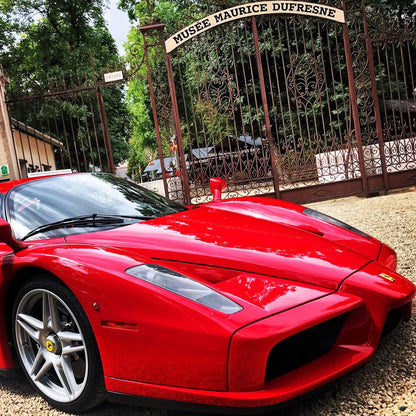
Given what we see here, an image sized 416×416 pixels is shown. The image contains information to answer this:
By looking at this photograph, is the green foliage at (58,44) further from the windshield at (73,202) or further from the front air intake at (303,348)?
the front air intake at (303,348)

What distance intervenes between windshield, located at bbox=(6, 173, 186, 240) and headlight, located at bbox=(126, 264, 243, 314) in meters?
0.73

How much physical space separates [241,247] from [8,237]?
1.16 metres

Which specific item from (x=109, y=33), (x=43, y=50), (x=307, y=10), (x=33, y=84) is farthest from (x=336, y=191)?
(x=109, y=33)

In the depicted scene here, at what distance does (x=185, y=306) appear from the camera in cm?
165

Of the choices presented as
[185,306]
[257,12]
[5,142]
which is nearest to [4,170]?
[5,142]

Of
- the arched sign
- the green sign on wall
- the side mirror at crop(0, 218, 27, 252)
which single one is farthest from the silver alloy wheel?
the green sign on wall

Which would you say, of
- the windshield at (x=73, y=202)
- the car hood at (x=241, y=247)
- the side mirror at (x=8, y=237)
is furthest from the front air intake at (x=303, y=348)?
the side mirror at (x=8, y=237)

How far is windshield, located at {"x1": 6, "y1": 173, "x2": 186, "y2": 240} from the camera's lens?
2.57 meters

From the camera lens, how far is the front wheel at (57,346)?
189 cm

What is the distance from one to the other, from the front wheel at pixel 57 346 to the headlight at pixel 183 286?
330mm

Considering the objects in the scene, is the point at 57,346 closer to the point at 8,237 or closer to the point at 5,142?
the point at 8,237

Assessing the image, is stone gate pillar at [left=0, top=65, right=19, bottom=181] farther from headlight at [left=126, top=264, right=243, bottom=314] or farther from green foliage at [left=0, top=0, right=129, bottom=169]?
green foliage at [left=0, top=0, right=129, bottom=169]

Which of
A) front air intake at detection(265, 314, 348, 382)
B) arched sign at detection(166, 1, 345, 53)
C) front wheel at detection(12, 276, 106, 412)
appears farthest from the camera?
arched sign at detection(166, 1, 345, 53)

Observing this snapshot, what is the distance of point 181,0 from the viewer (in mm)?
24406
